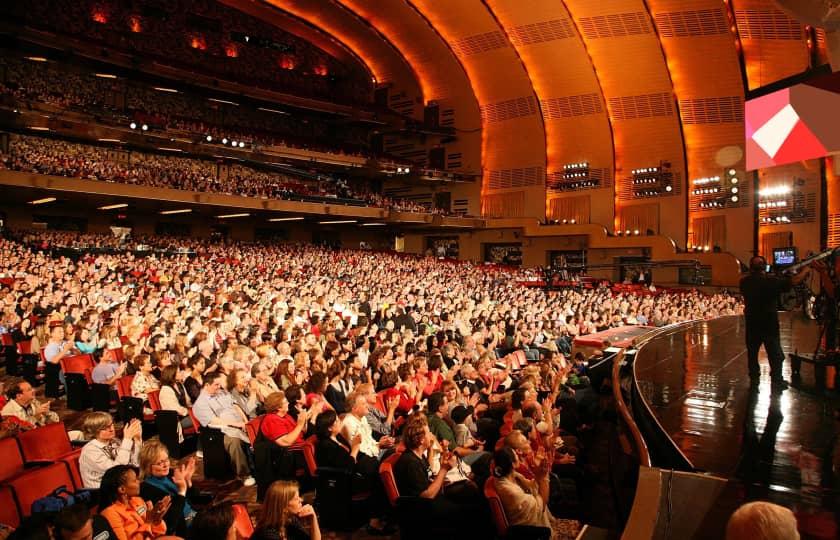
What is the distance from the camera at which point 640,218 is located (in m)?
24.8

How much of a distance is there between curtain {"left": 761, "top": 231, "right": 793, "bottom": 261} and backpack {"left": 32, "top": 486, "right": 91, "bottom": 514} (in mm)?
23752

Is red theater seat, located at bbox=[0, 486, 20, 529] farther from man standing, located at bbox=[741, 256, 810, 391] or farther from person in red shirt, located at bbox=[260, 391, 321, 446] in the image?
man standing, located at bbox=[741, 256, 810, 391]

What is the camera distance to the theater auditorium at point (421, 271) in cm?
311

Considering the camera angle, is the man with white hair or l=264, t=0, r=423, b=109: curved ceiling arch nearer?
the man with white hair

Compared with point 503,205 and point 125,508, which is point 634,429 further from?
point 503,205

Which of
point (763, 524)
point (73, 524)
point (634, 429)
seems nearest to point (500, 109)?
point (634, 429)

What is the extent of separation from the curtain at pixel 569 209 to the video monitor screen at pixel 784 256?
33.8 feet

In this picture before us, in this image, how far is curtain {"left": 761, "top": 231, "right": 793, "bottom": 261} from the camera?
67.1 feet

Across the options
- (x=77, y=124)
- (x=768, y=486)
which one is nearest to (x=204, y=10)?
(x=77, y=124)

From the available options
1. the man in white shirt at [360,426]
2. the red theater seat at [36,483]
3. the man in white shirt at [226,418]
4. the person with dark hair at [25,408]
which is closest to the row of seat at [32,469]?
the red theater seat at [36,483]

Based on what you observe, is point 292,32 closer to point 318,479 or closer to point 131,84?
point 131,84

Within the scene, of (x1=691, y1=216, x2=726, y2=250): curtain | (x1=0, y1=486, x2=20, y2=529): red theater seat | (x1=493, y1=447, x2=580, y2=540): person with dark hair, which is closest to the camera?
(x1=0, y1=486, x2=20, y2=529): red theater seat

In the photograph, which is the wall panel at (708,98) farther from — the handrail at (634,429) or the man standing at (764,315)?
the handrail at (634,429)

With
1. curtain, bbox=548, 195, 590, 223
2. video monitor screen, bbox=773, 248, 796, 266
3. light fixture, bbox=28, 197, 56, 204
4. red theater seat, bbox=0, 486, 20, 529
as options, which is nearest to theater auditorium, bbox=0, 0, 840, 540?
red theater seat, bbox=0, 486, 20, 529
